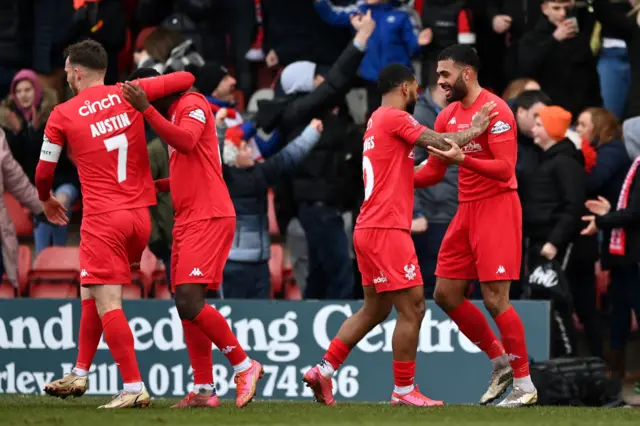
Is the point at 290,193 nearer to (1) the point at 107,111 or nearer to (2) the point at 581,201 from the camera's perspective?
(2) the point at 581,201

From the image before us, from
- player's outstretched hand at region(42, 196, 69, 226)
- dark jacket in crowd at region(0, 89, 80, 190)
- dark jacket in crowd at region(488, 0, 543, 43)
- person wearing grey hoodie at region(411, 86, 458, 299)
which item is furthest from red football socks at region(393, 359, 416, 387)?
dark jacket in crowd at region(488, 0, 543, 43)

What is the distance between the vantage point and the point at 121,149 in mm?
9359

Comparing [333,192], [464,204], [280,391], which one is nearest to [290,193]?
[333,192]

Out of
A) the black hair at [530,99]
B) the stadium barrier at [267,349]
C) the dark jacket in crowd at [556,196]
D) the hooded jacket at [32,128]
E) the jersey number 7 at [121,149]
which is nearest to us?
the jersey number 7 at [121,149]

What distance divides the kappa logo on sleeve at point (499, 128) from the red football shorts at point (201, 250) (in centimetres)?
176

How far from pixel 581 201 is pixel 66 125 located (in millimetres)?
4661

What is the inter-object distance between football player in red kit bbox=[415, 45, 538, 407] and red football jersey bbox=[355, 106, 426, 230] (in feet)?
0.84

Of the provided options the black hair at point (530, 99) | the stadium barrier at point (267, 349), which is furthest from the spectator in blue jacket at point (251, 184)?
the black hair at point (530, 99)

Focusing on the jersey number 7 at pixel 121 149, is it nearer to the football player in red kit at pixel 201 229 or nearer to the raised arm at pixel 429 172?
the football player in red kit at pixel 201 229

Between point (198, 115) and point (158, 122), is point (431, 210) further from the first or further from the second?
point (158, 122)

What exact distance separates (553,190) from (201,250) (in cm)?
393

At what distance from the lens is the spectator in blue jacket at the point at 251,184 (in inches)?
486

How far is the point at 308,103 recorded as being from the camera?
42.4 ft

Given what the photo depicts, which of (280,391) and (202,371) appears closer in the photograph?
(202,371)
